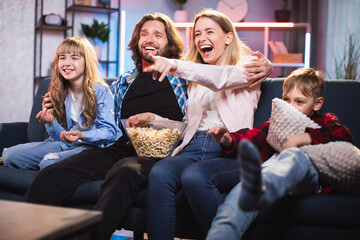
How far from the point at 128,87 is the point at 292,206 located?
1111 millimetres

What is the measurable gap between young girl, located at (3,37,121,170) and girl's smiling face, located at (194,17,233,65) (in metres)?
0.54

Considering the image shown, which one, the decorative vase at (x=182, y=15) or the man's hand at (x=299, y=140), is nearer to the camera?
the man's hand at (x=299, y=140)

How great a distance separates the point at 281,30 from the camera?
14.3ft

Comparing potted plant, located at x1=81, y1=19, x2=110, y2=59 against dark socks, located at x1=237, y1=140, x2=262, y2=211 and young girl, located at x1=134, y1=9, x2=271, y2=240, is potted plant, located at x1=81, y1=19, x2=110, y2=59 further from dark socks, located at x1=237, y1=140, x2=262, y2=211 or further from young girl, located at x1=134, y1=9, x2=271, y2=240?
dark socks, located at x1=237, y1=140, x2=262, y2=211

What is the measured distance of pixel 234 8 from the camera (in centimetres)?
442

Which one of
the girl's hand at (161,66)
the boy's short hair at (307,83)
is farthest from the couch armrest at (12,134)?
the boy's short hair at (307,83)

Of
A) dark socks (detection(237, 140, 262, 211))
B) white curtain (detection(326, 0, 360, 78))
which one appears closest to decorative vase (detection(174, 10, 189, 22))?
white curtain (detection(326, 0, 360, 78))

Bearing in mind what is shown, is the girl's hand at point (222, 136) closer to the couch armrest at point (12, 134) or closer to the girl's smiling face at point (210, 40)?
the girl's smiling face at point (210, 40)

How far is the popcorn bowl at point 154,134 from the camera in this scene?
1646 millimetres

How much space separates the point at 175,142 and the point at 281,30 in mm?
3043

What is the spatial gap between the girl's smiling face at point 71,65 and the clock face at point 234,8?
2647 mm

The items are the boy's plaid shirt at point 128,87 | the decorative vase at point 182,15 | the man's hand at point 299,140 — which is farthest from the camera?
the decorative vase at point 182,15

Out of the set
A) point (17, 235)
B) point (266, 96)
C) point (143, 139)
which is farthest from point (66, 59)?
point (17, 235)

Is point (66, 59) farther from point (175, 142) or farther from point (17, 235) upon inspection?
point (17, 235)
